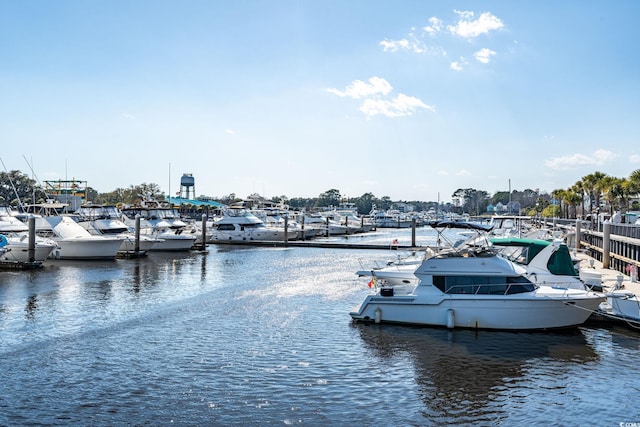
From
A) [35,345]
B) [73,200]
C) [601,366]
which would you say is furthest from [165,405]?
[73,200]

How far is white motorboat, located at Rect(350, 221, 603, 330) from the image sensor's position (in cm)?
1931

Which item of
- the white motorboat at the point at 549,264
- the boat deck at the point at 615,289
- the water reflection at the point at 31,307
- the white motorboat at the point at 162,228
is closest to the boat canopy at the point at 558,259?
the white motorboat at the point at 549,264

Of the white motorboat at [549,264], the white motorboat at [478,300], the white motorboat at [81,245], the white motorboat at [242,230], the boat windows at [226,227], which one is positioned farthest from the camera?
the boat windows at [226,227]

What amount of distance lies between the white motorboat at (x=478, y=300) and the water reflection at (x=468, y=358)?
42 centimetres

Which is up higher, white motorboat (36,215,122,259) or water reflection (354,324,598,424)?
white motorboat (36,215,122,259)

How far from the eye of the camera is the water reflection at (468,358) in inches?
529

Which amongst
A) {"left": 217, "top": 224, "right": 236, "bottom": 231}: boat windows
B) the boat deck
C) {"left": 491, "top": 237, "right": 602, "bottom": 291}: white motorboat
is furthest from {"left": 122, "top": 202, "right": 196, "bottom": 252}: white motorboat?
the boat deck

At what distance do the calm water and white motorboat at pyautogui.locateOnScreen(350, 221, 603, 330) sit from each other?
52cm

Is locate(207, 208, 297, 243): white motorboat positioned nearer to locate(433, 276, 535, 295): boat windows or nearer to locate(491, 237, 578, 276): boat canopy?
locate(491, 237, 578, 276): boat canopy

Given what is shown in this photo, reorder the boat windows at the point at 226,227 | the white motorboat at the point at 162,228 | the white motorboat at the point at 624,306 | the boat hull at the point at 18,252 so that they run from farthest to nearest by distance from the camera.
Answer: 1. the boat windows at the point at 226,227
2. the white motorboat at the point at 162,228
3. the boat hull at the point at 18,252
4. the white motorboat at the point at 624,306

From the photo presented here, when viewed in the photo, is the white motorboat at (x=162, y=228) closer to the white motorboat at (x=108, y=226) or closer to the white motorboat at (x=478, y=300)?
the white motorboat at (x=108, y=226)

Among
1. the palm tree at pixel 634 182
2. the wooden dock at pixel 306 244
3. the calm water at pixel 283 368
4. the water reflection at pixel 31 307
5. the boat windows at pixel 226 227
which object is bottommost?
the calm water at pixel 283 368

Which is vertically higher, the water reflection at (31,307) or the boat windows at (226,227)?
the boat windows at (226,227)

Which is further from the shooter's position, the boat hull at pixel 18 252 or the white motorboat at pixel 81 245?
the white motorboat at pixel 81 245
